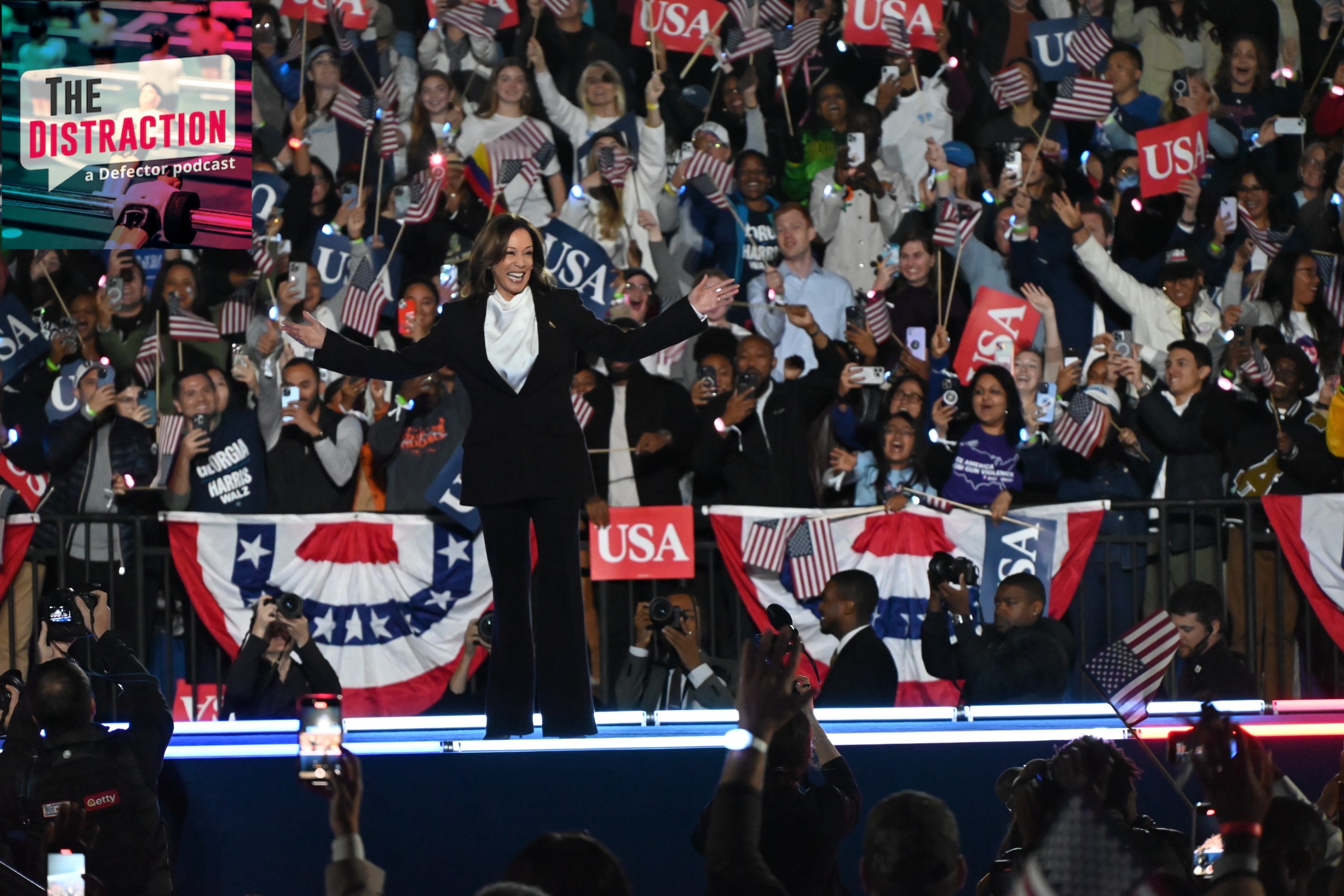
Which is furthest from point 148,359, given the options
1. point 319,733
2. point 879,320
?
point 319,733

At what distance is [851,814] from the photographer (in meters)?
4.32

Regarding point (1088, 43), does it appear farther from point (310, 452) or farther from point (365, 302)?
point (310, 452)

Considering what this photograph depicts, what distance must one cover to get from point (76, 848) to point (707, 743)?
6.20 feet

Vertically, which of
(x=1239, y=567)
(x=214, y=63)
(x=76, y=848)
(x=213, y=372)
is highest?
(x=214, y=63)

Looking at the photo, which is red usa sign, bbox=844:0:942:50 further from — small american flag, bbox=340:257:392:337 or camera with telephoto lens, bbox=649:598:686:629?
camera with telephoto lens, bbox=649:598:686:629

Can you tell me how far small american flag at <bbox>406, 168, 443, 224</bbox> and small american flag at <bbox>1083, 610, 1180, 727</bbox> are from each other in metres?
6.13

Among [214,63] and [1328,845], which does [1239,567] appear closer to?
[1328,845]

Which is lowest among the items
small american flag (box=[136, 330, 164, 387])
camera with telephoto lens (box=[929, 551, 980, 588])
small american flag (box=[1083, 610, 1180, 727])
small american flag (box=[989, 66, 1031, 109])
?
small american flag (box=[1083, 610, 1180, 727])

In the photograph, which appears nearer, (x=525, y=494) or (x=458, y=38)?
(x=525, y=494)

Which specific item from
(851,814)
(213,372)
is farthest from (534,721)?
(213,372)

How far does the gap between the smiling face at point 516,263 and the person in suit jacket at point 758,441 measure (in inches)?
133

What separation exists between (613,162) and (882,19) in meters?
2.02

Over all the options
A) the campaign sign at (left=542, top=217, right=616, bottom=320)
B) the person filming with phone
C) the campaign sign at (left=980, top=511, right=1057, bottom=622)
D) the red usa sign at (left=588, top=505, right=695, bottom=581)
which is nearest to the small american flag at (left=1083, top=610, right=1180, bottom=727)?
the person filming with phone

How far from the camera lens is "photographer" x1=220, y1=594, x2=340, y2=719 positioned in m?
6.95
